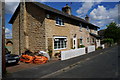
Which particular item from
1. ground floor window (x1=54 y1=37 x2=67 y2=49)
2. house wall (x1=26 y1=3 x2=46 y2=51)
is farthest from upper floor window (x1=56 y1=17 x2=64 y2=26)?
house wall (x1=26 y1=3 x2=46 y2=51)

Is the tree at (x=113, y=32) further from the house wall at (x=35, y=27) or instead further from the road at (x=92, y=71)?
the road at (x=92, y=71)

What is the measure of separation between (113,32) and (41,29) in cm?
3837

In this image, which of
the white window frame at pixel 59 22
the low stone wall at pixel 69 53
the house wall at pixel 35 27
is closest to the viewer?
the low stone wall at pixel 69 53

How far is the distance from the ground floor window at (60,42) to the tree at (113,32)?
112 feet

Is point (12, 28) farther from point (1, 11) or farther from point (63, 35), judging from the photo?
point (1, 11)

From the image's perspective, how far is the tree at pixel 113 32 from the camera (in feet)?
134

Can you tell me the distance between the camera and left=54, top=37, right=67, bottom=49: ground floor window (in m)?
13.0

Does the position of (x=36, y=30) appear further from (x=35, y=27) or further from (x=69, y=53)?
(x=69, y=53)

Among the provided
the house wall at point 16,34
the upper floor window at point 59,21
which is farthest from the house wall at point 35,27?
the house wall at point 16,34

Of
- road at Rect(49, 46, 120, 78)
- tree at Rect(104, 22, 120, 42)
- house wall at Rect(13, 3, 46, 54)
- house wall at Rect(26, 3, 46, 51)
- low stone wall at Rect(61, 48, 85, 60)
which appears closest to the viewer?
road at Rect(49, 46, 120, 78)

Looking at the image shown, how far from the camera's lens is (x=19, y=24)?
14.6 meters

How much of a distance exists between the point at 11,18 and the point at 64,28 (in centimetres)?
915

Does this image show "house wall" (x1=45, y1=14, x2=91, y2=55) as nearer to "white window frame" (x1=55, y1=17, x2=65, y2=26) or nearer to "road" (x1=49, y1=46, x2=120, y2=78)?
"white window frame" (x1=55, y1=17, x2=65, y2=26)

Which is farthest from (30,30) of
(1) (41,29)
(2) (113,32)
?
(2) (113,32)
